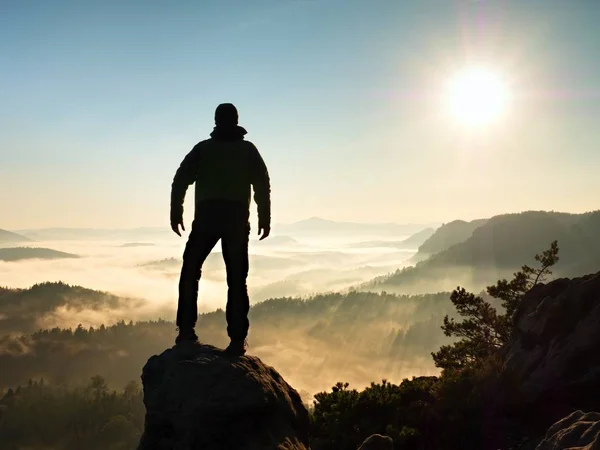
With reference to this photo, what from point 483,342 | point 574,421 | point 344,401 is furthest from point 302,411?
point 483,342

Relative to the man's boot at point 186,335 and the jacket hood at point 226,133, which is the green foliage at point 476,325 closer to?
the man's boot at point 186,335

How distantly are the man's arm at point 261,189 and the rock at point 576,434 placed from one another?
5704 mm

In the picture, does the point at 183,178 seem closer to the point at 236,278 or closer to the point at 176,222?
the point at 176,222

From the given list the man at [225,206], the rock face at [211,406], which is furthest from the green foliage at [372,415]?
the man at [225,206]

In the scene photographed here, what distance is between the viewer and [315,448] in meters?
14.7

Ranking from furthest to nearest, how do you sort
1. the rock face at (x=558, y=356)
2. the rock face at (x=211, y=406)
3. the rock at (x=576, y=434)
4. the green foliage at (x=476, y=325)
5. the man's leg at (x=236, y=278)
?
1. the green foliage at (x=476, y=325)
2. the rock face at (x=558, y=356)
3. the man's leg at (x=236, y=278)
4. the rock face at (x=211, y=406)
5. the rock at (x=576, y=434)

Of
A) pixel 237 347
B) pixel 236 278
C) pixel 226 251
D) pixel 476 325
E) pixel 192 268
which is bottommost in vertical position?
pixel 476 325

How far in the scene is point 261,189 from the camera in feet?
26.7

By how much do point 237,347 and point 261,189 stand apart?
116 inches

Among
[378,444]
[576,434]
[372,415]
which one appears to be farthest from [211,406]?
[372,415]

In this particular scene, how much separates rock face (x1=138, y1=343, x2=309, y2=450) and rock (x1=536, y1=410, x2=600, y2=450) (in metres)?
3.95

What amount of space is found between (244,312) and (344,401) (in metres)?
9.98

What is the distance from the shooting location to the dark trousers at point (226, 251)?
785cm

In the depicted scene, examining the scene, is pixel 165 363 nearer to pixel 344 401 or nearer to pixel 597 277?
pixel 344 401
